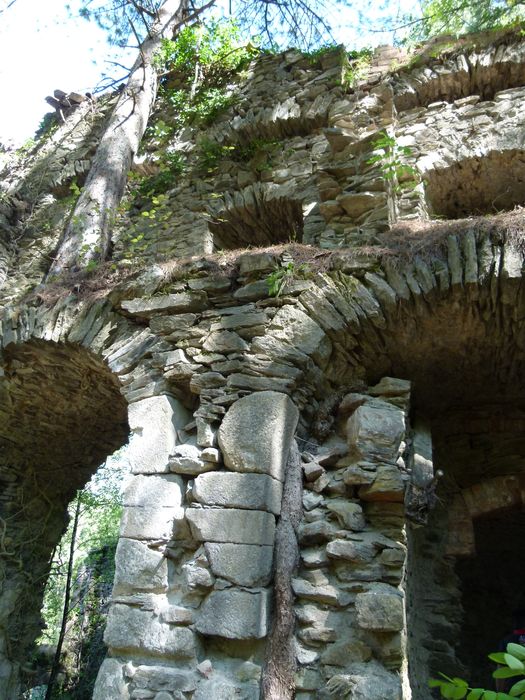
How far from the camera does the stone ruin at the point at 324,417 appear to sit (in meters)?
2.69

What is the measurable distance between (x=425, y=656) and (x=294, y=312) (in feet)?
9.19


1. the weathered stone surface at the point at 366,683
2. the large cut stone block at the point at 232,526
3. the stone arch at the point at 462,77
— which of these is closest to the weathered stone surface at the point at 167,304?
the large cut stone block at the point at 232,526

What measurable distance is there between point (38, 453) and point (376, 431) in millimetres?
3766

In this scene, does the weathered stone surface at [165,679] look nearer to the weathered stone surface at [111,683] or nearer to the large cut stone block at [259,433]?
the weathered stone surface at [111,683]

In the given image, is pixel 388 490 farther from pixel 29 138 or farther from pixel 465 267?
pixel 29 138

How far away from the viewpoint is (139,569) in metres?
2.88

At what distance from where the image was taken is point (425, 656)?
4.11 meters

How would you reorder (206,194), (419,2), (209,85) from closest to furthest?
1. (419,2)
2. (206,194)
3. (209,85)

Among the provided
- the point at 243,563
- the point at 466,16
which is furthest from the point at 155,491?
the point at 466,16

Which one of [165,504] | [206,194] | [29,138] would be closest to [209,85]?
[206,194]

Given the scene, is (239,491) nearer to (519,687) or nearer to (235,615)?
(235,615)

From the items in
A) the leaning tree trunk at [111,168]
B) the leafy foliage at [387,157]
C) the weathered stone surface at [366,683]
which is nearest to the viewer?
the weathered stone surface at [366,683]

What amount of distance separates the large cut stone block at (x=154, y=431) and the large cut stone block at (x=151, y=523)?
0.23 meters

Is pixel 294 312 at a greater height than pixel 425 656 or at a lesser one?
greater
